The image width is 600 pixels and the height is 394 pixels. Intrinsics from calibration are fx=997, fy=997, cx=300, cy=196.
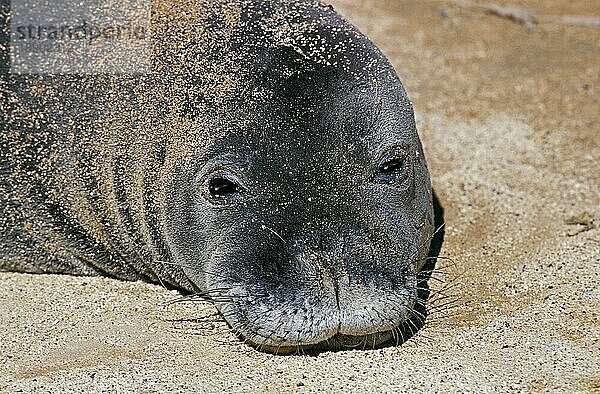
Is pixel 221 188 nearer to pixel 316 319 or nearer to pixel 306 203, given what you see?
pixel 306 203

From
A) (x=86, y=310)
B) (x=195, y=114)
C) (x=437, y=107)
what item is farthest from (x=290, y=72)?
(x=437, y=107)

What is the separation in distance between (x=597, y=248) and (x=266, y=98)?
7.40ft

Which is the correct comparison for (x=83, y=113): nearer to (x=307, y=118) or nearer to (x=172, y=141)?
(x=172, y=141)

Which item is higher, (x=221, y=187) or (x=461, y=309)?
(x=221, y=187)

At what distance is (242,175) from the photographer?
4500 mm


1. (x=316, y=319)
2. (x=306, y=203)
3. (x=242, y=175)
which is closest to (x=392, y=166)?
(x=306, y=203)

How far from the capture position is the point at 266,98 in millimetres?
4551

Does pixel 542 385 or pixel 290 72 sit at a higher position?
pixel 290 72

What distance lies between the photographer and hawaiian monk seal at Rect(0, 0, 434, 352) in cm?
435

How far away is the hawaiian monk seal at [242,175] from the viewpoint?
4352 mm

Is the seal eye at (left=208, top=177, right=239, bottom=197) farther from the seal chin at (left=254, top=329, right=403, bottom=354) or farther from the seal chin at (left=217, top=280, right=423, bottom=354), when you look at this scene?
the seal chin at (left=254, top=329, right=403, bottom=354)

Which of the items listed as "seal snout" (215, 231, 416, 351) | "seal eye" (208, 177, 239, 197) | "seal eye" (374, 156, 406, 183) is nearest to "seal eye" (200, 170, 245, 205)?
"seal eye" (208, 177, 239, 197)

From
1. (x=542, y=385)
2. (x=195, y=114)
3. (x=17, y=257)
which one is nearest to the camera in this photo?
(x=542, y=385)

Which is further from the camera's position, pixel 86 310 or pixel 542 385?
pixel 86 310
